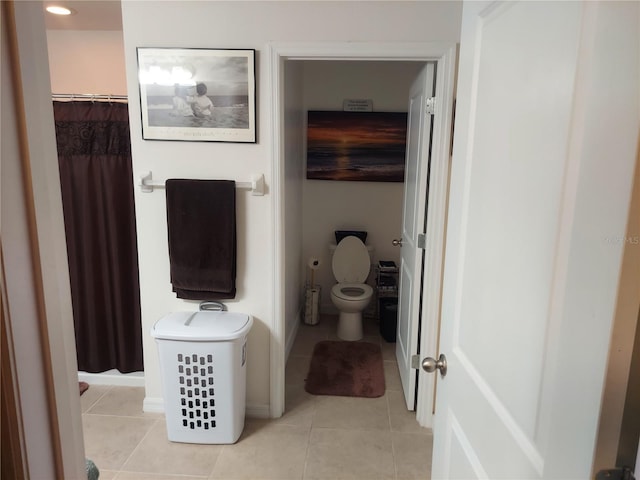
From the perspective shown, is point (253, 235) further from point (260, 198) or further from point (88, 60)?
point (88, 60)

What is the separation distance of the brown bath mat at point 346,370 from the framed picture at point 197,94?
1.72m

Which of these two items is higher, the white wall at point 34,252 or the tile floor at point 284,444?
the white wall at point 34,252

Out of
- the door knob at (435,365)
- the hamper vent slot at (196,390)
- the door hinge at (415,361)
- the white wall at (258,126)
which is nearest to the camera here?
the door knob at (435,365)

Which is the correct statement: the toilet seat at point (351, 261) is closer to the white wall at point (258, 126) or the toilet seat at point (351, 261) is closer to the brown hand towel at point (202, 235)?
the white wall at point (258, 126)

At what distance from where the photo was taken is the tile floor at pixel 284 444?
2.04m

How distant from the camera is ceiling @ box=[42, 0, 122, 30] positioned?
2.26 meters

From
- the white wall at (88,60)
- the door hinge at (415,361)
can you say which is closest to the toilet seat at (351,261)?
the door hinge at (415,361)

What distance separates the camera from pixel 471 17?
102 centimetres

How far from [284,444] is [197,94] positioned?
1.91m

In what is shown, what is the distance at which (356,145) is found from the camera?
12.4 feet

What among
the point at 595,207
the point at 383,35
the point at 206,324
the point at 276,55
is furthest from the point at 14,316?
the point at 383,35

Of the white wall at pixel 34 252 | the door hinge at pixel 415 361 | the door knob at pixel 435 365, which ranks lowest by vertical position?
Answer: the door hinge at pixel 415 361

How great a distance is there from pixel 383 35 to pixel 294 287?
7.12 feet

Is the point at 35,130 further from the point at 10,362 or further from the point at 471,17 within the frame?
the point at 471,17
